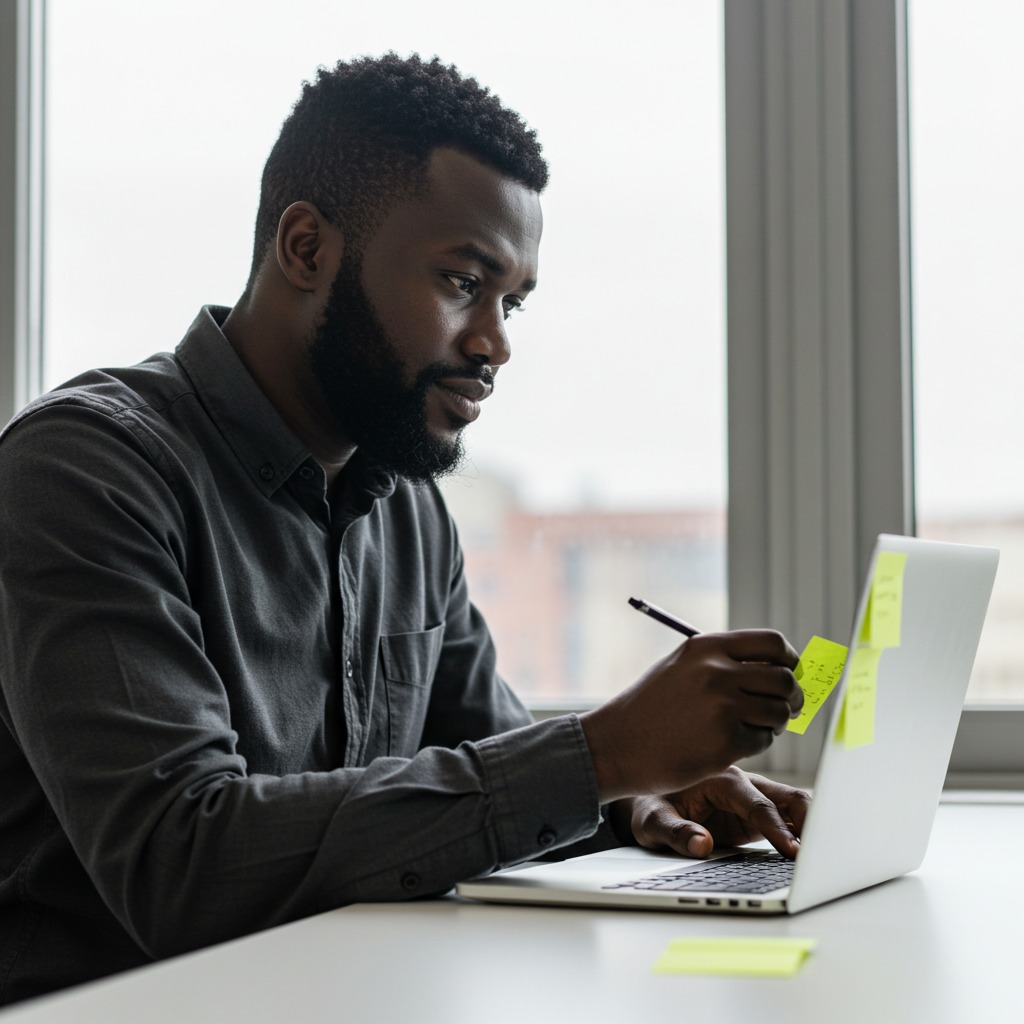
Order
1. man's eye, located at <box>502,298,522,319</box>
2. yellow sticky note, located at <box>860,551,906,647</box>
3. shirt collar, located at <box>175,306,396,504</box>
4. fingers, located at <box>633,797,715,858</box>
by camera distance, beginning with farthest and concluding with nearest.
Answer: man's eye, located at <box>502,298,522,319</box>, shirt collar, located at <box>175,306,396,504</box>, fingers, located at <box>633,797,715,858</box>, yellow sticky note, located at <box>860,551,906,647</box>

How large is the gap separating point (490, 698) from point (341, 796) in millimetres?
605

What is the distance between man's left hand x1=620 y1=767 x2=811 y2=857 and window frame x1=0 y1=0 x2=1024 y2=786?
567mm

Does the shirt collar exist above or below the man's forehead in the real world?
below

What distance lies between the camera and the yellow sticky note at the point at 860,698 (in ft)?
2.70

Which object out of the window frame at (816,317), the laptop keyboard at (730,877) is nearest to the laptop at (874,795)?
the laptop keyboard at (730,877)

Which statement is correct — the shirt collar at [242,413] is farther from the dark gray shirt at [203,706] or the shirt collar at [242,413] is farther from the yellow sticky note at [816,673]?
the yellow sticky note at [816,673]

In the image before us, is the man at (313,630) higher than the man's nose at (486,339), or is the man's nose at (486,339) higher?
the man's nose at (486,339)

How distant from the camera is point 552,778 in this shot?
94 cm

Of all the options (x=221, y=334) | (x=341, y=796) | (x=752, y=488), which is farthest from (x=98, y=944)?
(x=752, y=488)

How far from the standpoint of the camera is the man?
3.05ft

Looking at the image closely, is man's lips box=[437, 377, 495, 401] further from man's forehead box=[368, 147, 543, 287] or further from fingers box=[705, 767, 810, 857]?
fingers box=[705, 767, 810, 857]

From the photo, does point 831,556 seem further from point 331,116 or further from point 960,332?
point 331,116

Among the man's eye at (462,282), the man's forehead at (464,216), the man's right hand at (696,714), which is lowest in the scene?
the man's right hand at (696,714)

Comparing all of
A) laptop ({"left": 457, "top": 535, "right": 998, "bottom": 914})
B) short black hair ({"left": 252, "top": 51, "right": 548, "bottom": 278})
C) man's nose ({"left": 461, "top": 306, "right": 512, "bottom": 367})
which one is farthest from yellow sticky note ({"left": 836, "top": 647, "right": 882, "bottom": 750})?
short black hair ({"left": 252, "top": 51, "right": 548, "bottom": 278})
